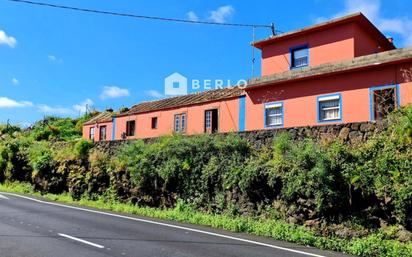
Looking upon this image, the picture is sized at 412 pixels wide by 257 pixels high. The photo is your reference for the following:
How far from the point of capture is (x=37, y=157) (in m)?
24.5

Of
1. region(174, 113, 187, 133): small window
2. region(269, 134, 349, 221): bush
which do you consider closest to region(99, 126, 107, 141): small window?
region(174, 113, 187, 133): small window

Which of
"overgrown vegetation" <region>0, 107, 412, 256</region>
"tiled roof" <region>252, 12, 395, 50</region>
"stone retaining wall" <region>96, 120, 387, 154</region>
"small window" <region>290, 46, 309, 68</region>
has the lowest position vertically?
"overgrown vegetation" <region>0, 107, 412, 256</region>

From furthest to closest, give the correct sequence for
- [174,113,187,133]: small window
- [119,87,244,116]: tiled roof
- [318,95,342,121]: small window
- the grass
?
[174,113,187,133]: small window, [119,87,244,116]: tiled roof, [318,95,342,121]: small window, the grass

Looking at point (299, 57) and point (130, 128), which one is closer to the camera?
point (299, 57)

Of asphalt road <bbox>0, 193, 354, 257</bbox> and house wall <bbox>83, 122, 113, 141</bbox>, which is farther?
house wall <bbox>83, 122, 113, 141</bbox>

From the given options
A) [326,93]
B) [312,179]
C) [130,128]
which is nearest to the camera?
[312,179]

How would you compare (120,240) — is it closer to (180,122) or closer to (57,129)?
(180,122)

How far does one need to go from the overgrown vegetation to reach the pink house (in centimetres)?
578

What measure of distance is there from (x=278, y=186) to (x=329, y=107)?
7672 mm

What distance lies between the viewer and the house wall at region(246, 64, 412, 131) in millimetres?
16406

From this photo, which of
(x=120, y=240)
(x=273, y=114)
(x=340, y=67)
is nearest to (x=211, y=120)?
(x=273, y=114)

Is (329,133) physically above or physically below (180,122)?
below

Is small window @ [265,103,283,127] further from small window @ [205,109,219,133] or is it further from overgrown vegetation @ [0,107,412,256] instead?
overgrown vegetation @ [0,107,412,256]

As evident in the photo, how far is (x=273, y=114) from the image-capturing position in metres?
20.7
